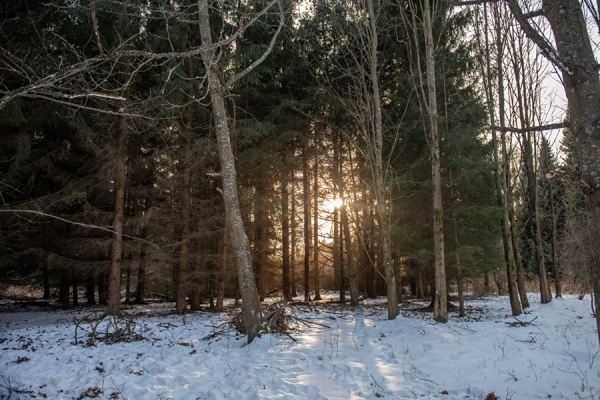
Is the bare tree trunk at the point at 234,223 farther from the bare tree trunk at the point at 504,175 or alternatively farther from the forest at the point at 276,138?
the bare tree trunk at the point at 504,175

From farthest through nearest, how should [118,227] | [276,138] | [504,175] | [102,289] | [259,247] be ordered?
[102,289], [259,247], [276,138], [118,227], [504,175]

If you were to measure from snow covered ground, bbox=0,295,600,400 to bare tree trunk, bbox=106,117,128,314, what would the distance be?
300 centimetres

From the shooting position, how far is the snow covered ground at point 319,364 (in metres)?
4.54

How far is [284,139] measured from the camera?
15578mm

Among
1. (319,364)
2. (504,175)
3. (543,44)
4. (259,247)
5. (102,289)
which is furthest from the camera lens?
(102,289)

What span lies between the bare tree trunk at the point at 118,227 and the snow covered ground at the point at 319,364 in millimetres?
3002

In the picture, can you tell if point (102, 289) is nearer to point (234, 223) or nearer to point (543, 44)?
point (234, 223)

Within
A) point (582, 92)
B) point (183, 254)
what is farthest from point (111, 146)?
point (582, 92)

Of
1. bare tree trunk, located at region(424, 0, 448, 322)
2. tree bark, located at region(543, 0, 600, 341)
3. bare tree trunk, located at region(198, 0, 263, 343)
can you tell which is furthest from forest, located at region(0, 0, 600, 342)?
tree bark, located at region(543, 0, 600, 341)

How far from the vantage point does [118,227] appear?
11.9 meters

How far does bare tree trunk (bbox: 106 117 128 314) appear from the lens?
11859mm

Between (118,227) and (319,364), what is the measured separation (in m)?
9.11

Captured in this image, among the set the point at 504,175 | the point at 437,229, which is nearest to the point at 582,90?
the point at 437,229

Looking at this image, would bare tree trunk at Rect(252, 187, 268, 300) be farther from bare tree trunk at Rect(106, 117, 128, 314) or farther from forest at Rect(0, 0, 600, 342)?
bare tree trunk at Rect(106, 117, 128, 314)
